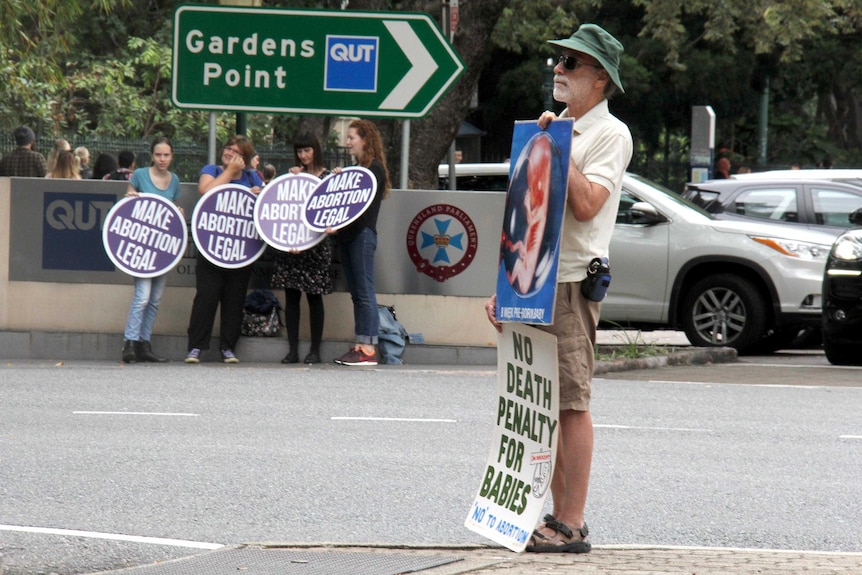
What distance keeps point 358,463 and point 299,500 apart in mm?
1039

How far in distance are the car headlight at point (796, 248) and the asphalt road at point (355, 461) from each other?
2.47m

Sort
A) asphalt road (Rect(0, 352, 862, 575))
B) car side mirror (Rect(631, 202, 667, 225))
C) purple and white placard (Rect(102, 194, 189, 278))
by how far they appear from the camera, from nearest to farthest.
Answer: asphalt road (Rect(0, 352, 862, 575))
purple and white placard (Rect(102, 194, 189, 278))
car side mirror (Rect(631, 202, 667, 225))

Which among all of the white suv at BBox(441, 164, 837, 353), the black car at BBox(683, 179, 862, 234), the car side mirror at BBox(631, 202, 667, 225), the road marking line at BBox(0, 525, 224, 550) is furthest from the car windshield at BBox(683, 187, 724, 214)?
the road marking line at BBox(0, 525, 224, 550)

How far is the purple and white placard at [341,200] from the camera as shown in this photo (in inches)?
503

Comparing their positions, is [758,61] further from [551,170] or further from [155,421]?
[551,170]

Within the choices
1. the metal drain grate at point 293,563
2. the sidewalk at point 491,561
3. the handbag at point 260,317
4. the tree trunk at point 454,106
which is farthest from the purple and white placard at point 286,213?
the metal drain grate at point 293,563

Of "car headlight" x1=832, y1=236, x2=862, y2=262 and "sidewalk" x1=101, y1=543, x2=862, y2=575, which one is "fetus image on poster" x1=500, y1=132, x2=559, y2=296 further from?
"car headlight" x1=832, y1=236, x2=862, y2=262

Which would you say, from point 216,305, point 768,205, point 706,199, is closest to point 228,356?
point 216,305

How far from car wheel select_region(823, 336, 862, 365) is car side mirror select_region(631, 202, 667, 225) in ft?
7.17

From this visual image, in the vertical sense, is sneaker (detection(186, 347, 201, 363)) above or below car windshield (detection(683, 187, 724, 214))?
below

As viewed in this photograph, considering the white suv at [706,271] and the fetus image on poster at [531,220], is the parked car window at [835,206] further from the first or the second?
the fetus image on poster at [531,220]

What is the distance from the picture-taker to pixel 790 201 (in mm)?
15711

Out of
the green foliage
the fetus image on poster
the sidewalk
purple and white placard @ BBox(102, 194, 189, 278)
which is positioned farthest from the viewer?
the green foliage

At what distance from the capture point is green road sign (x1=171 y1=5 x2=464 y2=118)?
13664 millimetres
